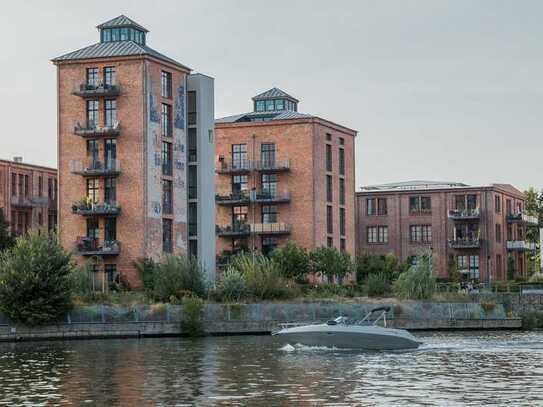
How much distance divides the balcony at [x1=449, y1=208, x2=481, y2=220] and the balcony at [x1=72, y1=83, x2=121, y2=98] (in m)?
51.4

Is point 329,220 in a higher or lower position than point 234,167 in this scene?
lower

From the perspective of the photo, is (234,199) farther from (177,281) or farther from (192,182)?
(177,281)

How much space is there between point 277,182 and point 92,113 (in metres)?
24.4

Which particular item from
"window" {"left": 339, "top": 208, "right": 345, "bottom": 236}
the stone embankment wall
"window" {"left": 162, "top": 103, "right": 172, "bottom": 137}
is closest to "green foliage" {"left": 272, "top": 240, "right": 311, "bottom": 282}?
"window" {"left": 162, "top": 103, "right": 172, "bottom": 137}

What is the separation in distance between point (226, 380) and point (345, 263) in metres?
56.8

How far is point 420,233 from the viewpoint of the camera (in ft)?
426

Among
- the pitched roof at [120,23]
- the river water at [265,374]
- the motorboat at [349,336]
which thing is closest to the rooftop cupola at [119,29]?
the pitched roof at [120,23]

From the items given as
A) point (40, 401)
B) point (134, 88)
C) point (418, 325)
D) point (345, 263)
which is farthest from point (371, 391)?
point (345, 263)

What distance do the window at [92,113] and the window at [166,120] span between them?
4949 millimetres

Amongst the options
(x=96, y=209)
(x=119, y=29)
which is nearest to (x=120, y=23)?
(x=119, y=29)

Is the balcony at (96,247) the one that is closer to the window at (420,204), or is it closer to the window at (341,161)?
the window at (341,161)

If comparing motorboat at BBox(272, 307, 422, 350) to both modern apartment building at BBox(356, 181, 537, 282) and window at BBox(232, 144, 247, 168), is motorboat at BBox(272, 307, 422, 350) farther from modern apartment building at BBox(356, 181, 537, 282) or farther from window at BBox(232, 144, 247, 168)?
modern apartment building at BBox(356, 181, 537, 282)

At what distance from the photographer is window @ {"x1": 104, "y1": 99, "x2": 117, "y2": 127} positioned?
286ft

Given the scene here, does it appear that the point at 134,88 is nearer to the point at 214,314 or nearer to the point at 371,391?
the point at 214,314
